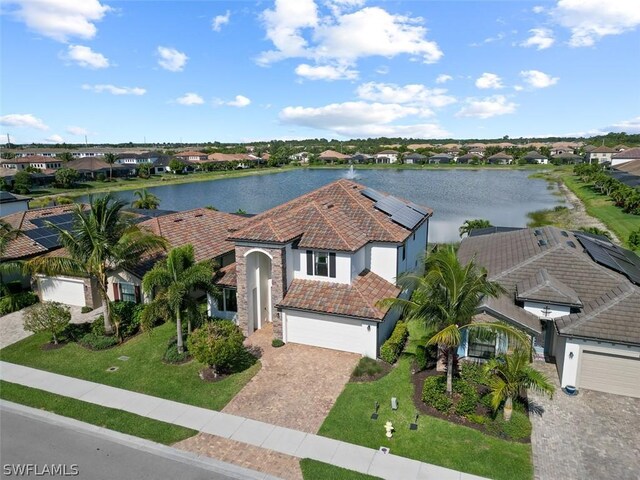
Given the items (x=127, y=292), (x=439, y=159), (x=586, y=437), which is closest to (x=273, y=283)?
(x=127, y=292)

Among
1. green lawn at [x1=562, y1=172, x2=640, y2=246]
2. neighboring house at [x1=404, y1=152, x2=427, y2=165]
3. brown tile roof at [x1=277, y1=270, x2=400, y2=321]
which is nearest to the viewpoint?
brown tile roof at [x1=277, y1=270, x2=400, y2=321]

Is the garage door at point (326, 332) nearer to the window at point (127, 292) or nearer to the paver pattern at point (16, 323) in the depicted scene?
the window at point (127, 292)

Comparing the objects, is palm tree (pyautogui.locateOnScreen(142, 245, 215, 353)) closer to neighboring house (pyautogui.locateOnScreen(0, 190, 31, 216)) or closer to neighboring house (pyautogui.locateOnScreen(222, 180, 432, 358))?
neighboring house (pyautogui.locateOnScreen(222, 180, 432, 358))

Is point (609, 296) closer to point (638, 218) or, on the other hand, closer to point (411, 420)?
point (411, 420)

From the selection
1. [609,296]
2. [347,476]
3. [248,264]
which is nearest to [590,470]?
[347,476]

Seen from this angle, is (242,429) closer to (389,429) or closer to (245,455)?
(245,455)

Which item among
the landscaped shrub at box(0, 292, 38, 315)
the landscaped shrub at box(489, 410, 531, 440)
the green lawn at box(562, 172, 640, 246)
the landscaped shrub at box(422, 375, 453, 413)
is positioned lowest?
the landscaped shrub at box(489, 410, 531, 440)

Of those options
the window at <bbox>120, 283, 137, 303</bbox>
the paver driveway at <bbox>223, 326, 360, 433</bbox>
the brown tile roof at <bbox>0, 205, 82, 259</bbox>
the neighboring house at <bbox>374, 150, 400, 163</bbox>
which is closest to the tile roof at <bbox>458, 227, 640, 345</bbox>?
the paver driveway at <bbox>223, 326, 360, 433</bbox>

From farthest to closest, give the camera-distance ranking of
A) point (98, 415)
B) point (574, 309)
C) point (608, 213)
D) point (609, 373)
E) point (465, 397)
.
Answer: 1. point (608, 213)
2. point (574, 309)
3. point (609, 373)
4. point (465, 397)
5. point (98, 415)
